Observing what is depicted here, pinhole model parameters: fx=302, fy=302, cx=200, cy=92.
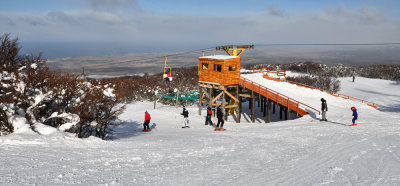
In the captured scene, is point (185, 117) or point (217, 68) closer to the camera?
point (185, 117)

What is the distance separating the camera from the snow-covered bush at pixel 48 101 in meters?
10.6

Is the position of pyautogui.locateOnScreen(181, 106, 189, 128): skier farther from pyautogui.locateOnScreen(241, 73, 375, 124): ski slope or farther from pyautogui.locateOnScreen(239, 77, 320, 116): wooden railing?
pyautogui.locateOnScreen(241, 73, 375, 124): ski slope

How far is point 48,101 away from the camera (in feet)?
38.6

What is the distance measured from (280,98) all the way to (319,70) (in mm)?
50304

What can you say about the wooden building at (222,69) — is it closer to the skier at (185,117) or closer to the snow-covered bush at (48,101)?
the skier at (185,117)

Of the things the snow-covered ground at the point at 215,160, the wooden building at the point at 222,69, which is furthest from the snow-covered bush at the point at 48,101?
the wooden building at the point at 222,69

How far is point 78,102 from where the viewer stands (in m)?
12.4

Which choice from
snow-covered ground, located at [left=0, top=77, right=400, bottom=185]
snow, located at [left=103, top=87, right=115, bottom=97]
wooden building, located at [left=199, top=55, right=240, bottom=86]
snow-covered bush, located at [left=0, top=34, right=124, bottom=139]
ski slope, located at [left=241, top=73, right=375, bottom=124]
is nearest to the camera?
snow-covered ground, located at [left=0, top=77, right=400, bottom=185]

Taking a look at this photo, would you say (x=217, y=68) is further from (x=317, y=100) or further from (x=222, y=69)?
(x=317, y=100)

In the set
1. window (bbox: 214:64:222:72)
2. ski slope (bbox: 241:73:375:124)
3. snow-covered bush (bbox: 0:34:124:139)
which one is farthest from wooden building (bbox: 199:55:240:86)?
snow-covered bush (bbox: 0:34:124:139)

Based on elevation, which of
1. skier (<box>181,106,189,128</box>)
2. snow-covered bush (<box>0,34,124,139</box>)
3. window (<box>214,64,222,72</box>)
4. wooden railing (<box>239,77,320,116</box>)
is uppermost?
window (<box>214,64,222,72</box>)

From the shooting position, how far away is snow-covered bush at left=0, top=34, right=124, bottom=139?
10.6m

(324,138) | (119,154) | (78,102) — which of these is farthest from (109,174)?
(324,138)

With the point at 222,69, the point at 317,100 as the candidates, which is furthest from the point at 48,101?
the point at 317,100
